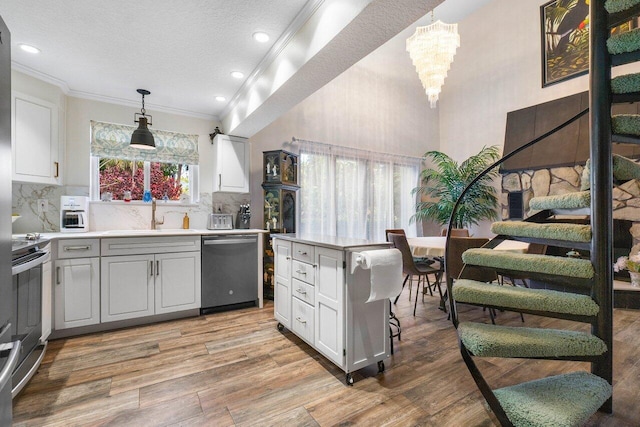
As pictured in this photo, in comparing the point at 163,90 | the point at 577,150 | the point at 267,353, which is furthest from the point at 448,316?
the point at 163,90

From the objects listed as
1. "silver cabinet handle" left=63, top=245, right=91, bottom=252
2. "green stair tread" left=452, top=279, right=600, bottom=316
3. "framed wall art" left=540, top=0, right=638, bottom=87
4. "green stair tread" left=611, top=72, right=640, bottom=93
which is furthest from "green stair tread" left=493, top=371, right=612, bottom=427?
"framed wall art" left=540, top=0, right=638, bottom=87

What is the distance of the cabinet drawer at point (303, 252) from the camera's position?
2.37 metres

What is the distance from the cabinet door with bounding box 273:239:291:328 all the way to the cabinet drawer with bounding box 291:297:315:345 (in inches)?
3.6

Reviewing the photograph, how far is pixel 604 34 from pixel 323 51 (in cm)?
161

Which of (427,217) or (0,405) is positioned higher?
(427,217)

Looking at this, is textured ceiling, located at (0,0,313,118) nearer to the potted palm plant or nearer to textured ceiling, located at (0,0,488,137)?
textured ceiling, located at (0,0,488,137)

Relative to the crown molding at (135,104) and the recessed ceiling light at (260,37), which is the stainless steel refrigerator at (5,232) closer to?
the recessed ceiling light at (260,37)

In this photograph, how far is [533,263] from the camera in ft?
5.50

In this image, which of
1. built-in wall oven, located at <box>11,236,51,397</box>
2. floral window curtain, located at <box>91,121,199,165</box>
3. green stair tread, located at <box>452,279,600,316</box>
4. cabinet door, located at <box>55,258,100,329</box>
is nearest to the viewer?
green stair tread, located at <box>452,279,600,316</box>

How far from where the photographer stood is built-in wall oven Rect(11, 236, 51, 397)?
186cm

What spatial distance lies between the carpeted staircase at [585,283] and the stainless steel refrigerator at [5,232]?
6.39 feet

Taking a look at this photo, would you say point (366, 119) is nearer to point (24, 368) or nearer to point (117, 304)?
point (117, 304)

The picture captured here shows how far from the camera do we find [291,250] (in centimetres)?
266

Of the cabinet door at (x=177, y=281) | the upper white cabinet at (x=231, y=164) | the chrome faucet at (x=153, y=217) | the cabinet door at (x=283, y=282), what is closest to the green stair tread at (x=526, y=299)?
the cabinet door at (x=283, y=282)
